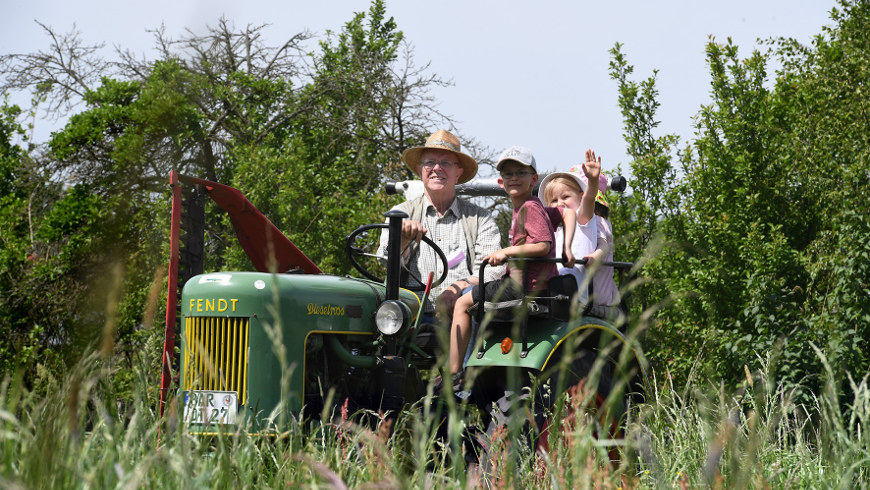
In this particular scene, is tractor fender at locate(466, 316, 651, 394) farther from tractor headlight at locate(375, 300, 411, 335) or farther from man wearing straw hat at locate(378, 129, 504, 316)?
man wearing straw hat at locate(378, 129, 504, 316)

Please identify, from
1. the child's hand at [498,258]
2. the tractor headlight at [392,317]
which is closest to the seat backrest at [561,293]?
the child's hand at [498,258]

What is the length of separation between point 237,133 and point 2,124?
10.6 ft

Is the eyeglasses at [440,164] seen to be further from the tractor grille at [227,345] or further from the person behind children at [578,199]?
the tractor grille at [227,345]

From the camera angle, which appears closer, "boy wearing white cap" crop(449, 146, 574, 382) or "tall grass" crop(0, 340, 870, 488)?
"tall grass" crop(0, 340, 870, 488)

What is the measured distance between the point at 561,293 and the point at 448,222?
1.09m

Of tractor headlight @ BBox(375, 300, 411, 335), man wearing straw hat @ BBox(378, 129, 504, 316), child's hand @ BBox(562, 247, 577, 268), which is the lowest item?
tractor headlight @ BBox(375, 300, 411, 335)

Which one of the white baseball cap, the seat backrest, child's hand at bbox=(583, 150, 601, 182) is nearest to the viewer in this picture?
the seat backrest

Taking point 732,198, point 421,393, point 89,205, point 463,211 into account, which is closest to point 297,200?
point 89,205

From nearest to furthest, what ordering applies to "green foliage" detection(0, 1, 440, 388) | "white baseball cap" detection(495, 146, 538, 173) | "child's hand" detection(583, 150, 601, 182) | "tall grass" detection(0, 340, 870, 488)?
1. "tall grass" detection(0, 340, 870, 488)
2. "child's hand" detection(583, 150, 601, 182)
3. "white baseball cap" detection(495, 146, 538, 173)
4. "green foliage" detection(0, 1, 440, 388)

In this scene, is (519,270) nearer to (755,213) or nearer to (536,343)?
(536,343)

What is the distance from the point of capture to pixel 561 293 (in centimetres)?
390

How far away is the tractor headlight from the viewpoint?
12.7 feet

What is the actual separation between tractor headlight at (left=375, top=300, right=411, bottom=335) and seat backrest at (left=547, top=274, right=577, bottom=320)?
0.66 meters

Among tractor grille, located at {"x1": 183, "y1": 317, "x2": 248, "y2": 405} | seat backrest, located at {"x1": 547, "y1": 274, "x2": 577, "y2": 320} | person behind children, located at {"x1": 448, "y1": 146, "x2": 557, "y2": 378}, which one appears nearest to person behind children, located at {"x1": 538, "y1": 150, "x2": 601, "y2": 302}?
seat backrest, located at {"x1": 547, "y1": 274, "x2": 577, "y2": 320}
